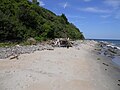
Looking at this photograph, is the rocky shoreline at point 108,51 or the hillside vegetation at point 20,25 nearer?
the hillside vegetation at point 20,25

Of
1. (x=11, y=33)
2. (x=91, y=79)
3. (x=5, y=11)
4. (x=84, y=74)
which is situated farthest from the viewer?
(x=5, y=11)

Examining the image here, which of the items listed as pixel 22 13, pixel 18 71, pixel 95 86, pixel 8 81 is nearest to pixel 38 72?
pixel 18 71

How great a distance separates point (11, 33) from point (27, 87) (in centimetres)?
2509

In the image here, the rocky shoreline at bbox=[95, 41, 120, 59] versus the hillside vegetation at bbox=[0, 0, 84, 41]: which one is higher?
the hillside vegetation at bbox=[0, 0, 84, 41]

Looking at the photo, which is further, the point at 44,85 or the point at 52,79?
the point at 52,79

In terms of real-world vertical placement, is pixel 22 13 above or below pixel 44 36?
above

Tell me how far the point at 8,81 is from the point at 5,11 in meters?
31.7

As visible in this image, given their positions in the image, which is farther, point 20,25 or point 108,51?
point 108,51

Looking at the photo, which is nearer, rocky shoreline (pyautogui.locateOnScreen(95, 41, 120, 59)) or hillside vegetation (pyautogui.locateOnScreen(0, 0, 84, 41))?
Result: hillside vegetation (pyautogui.locateOnScreen(0, 0, 84, 41))

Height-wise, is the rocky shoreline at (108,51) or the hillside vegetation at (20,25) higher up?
the hillside vegetation at (20,25)

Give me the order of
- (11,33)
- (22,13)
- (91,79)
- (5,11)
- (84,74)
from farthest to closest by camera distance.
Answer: (22,13) < (5,11) < (11,33) < (84,74) < (91,79)

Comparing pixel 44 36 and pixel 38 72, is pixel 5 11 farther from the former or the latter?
pixel 38 72

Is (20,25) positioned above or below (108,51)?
above

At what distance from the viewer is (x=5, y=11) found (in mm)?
42250
